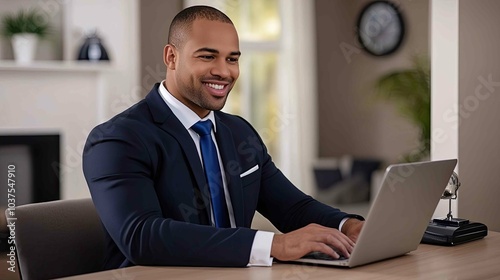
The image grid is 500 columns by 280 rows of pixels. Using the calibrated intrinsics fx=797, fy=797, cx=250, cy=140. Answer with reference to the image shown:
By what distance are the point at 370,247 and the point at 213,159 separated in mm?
571

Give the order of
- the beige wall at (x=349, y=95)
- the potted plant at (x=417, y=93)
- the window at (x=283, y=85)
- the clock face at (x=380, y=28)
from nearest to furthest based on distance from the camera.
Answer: the potted plant at (x=417, y=93), the window at (x=283, y=85), the clock face at (x=380, y=28), the beige wall at (x=349, y=95)

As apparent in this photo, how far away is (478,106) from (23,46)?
314 centimetres

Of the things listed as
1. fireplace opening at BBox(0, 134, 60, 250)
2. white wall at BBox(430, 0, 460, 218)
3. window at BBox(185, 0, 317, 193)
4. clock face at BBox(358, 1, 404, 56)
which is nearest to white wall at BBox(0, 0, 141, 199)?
fireplace opening at BBox(0, 134, 60, 250)

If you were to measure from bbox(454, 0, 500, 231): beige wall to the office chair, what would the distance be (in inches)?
69.9

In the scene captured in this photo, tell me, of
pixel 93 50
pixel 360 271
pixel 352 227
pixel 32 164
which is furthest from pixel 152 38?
pixel 360 271

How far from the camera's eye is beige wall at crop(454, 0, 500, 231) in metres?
3.38

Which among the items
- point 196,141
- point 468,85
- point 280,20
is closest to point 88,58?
point 280,20

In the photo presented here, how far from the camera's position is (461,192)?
3.42 meters

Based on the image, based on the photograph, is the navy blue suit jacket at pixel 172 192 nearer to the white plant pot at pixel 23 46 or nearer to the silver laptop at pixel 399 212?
the silver laptop at pixel 399 212

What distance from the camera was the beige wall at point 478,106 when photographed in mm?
3377

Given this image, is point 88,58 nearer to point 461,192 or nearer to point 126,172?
point 461,192

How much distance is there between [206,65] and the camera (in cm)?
221

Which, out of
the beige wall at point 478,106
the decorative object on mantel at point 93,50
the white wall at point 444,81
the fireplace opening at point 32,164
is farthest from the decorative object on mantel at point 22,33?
the beige wall at point 478,106

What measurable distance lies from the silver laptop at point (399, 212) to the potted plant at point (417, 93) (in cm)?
346
